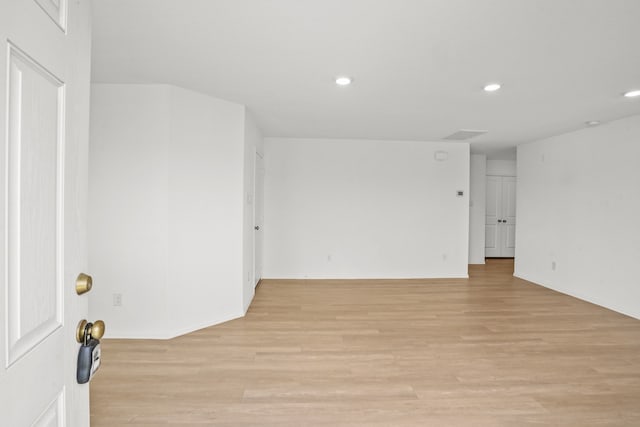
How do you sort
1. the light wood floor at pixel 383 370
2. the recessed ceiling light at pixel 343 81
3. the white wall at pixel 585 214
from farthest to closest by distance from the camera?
the white wall at pixel 585 214
the recessed ceiling light at pixel 343 81
the light wood floor at pixel 383 370

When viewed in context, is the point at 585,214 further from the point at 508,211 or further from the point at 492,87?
the point at 508,211

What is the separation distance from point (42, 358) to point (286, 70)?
270 centimetres

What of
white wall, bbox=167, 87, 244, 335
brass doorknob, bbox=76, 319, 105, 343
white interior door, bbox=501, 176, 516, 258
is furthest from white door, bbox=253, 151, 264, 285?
white interior door, bbox=501, 176, 516, 258

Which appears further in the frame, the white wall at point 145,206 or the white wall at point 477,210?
the white wall at point 477,210

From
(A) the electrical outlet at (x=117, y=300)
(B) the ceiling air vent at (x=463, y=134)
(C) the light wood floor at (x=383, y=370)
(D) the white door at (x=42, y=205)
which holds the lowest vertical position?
(C) the light wood floor at (x=383, y=370)

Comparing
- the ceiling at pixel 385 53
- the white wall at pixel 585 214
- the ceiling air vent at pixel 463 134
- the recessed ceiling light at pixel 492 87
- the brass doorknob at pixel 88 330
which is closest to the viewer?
the brass doorknob at pixel 88 330

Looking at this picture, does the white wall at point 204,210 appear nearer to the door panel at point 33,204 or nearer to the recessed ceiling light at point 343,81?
the recessed ceiling light at point 343,81

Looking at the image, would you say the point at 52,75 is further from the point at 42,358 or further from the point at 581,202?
the point at 581,202

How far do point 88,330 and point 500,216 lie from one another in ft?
29.9

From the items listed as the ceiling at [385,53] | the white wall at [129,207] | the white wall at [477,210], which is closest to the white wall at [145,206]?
the white wall at [129,207]

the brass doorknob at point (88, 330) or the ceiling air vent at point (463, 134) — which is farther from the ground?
the ceiling air vent at point (463, 134)

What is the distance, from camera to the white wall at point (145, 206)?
334 cm

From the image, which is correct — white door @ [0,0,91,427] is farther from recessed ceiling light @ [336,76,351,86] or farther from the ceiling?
recessed ceiling light @ [336,76,351,86]

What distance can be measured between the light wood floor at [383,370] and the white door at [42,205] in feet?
5.35
